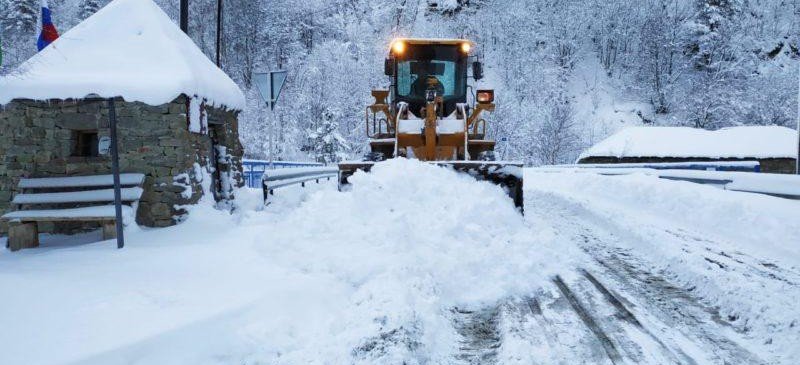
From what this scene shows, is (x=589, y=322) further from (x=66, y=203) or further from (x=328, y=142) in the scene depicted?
(x=328, y=142)

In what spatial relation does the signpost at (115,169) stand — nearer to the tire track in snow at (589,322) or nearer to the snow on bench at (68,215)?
the snow on bench at (68,215)

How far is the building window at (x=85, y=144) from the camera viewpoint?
6.47 m

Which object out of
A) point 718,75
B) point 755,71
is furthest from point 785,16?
point 718,75

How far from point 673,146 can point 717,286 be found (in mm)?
29054

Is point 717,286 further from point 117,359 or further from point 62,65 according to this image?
point 62,65

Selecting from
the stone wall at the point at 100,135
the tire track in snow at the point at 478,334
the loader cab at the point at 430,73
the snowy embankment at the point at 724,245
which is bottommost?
the tire track in snow at the point at 478,334

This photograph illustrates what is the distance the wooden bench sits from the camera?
17.7 feet

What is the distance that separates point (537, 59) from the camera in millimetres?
54312

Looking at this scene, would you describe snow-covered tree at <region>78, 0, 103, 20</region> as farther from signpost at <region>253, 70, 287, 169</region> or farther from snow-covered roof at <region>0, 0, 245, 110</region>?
signpost at <region>253, 70, 287, 169</region>

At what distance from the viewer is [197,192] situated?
6711 millimetres

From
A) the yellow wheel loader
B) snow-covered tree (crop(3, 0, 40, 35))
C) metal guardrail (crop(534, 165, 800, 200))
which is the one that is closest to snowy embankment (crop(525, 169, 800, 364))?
metal guardrail (crop(534, 165, 800, 200))

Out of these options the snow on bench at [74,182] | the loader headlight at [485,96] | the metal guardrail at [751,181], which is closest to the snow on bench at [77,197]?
the snow on bench at [74,182]

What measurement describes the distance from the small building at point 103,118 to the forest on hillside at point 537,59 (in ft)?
71.3

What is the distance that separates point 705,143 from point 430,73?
26290 mm
